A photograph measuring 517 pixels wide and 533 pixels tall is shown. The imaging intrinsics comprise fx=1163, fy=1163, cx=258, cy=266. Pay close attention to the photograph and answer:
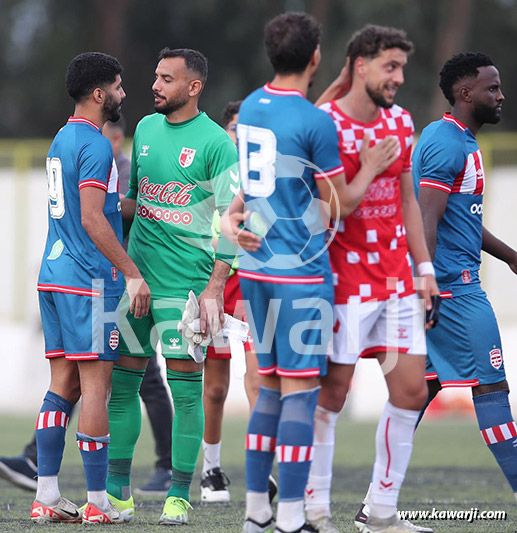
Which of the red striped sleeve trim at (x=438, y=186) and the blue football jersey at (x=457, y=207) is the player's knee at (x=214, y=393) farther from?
the red striped sleeve trim at (x=438, y=186)

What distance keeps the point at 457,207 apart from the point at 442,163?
0.28 meters

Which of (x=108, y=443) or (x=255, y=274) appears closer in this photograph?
(x=255, y=274)

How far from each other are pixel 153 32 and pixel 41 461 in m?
23.5

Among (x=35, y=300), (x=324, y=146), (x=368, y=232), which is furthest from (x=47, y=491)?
(x=35, y=300)

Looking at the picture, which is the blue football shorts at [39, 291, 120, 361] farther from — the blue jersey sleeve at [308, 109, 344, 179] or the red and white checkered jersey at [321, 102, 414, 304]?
the blue jersey sleeve at [308, 109, 344, 179]

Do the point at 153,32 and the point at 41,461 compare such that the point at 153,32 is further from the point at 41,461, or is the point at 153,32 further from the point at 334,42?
the point at 41,461

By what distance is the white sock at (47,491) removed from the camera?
19.8ft

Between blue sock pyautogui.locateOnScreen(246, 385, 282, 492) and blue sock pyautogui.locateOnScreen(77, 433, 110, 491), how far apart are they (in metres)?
1.12

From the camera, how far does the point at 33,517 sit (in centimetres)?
601

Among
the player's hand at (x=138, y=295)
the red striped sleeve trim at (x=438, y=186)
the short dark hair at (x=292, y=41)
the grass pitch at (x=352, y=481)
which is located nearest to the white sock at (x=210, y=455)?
the grass pitch at (x=352, y=481)

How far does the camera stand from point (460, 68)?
6344 millimetres

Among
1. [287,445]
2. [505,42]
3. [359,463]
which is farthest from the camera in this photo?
[505,42]

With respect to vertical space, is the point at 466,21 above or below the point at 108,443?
above

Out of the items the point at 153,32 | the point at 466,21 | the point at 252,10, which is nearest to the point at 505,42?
the point at 466,21
